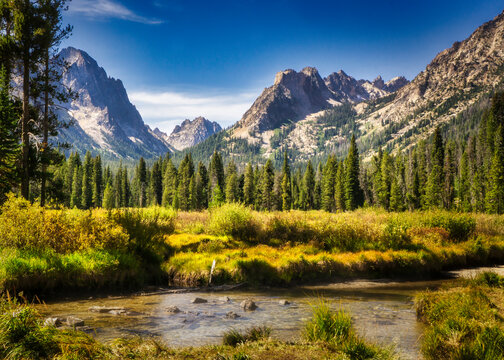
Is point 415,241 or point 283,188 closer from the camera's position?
point 415,241

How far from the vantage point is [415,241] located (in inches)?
870

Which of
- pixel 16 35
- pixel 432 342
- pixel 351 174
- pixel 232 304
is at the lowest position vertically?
pixel 232 304

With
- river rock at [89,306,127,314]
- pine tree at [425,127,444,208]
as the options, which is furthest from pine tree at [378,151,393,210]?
river rock at [89,306,127,314]

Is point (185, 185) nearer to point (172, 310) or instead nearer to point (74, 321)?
point (172, 310)

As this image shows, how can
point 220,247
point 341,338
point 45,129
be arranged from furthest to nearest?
point 45,129 → point 220,247 → point 341,338

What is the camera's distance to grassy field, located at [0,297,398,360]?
5215 millimetres

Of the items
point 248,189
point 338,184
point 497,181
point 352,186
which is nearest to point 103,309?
point 497,181

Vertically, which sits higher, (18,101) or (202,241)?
(18,101)

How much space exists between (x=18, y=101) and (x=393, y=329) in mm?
22990

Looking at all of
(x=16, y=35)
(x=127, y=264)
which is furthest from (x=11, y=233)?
(x=16, y=35)

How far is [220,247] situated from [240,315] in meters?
8.05

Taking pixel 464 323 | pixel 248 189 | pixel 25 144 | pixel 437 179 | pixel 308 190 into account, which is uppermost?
pixel 25 144

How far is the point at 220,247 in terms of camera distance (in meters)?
19.0

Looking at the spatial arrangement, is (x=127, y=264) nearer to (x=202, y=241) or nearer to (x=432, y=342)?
(x=202, y=241)
